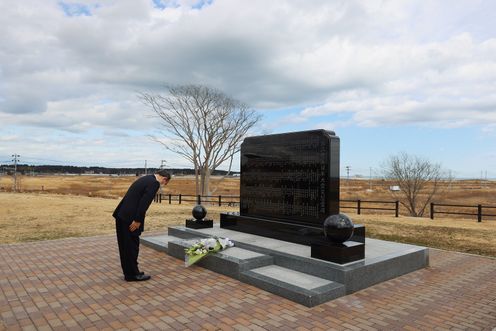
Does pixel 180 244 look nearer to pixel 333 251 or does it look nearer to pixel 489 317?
pixel 333 251

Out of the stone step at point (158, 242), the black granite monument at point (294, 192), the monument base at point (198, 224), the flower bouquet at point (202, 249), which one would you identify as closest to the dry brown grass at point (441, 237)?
the black granite monument at point (294, 192)

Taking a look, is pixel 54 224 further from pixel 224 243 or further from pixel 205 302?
pixel 205 302

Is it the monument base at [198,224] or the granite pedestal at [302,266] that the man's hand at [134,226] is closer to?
the granite pedestal at [302,266]

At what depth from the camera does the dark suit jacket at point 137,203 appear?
6.13m

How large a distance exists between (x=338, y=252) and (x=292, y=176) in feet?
8.84

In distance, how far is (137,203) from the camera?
20.4 ft

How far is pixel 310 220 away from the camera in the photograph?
7.98 metres

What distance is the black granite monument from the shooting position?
24.9ft

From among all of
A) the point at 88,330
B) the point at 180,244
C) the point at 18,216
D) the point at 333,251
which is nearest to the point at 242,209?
the point at 180,244

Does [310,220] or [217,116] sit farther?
[217,116]

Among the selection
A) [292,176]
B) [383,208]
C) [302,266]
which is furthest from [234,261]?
[383,208]

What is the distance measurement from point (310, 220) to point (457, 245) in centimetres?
512

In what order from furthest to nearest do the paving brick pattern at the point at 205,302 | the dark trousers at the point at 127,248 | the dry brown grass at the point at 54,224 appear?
the dry brown grass at the point at 54,224 < the dark trousers at the point at 127,248 < the paving brick pattern at the point at 205,302

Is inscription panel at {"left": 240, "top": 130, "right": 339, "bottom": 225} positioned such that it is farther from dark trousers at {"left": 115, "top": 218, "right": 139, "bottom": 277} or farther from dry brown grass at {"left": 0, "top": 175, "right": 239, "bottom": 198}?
dry brown grass at {"left": 0, "top": 175, "right": 239, "bottom": 198}
